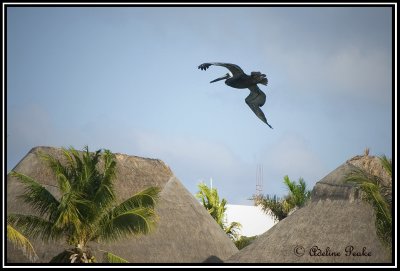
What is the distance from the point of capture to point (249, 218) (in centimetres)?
3644

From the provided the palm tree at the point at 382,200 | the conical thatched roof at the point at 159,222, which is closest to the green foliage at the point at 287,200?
the conical thatched roof at the point at 159,222

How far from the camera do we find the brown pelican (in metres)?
14.4

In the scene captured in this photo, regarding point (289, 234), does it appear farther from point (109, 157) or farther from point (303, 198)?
point (303, 198)

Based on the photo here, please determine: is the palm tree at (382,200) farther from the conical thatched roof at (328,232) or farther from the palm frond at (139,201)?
the palm frond at (139,201)

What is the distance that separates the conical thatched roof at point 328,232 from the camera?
56.4ft

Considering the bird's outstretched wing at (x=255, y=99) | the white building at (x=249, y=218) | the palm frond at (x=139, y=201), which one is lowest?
the palm frond at (x=139, y=201)

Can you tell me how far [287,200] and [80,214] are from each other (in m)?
16.8

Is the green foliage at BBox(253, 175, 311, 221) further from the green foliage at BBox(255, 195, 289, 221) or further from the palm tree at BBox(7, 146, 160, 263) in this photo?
the palm tree at BBox(7, 146, 160, 263)

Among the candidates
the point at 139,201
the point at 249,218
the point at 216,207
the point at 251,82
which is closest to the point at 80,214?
the point at 139,201

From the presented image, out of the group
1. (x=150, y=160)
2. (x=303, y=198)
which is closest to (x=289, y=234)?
(x=150, y=160)

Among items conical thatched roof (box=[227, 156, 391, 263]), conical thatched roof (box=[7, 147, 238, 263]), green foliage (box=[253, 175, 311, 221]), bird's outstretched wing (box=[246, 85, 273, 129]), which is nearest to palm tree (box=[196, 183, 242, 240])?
green foliage (box=[253, 175, 311, 221])

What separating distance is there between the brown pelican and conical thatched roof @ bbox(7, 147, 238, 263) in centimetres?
662

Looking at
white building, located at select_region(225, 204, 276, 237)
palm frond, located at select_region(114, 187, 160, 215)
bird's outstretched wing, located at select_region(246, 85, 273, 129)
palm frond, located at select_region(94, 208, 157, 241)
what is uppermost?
bird's outstretched wing, located at select_region(246, 85, 273, 129)

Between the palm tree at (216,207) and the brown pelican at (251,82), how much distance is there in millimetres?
16996
